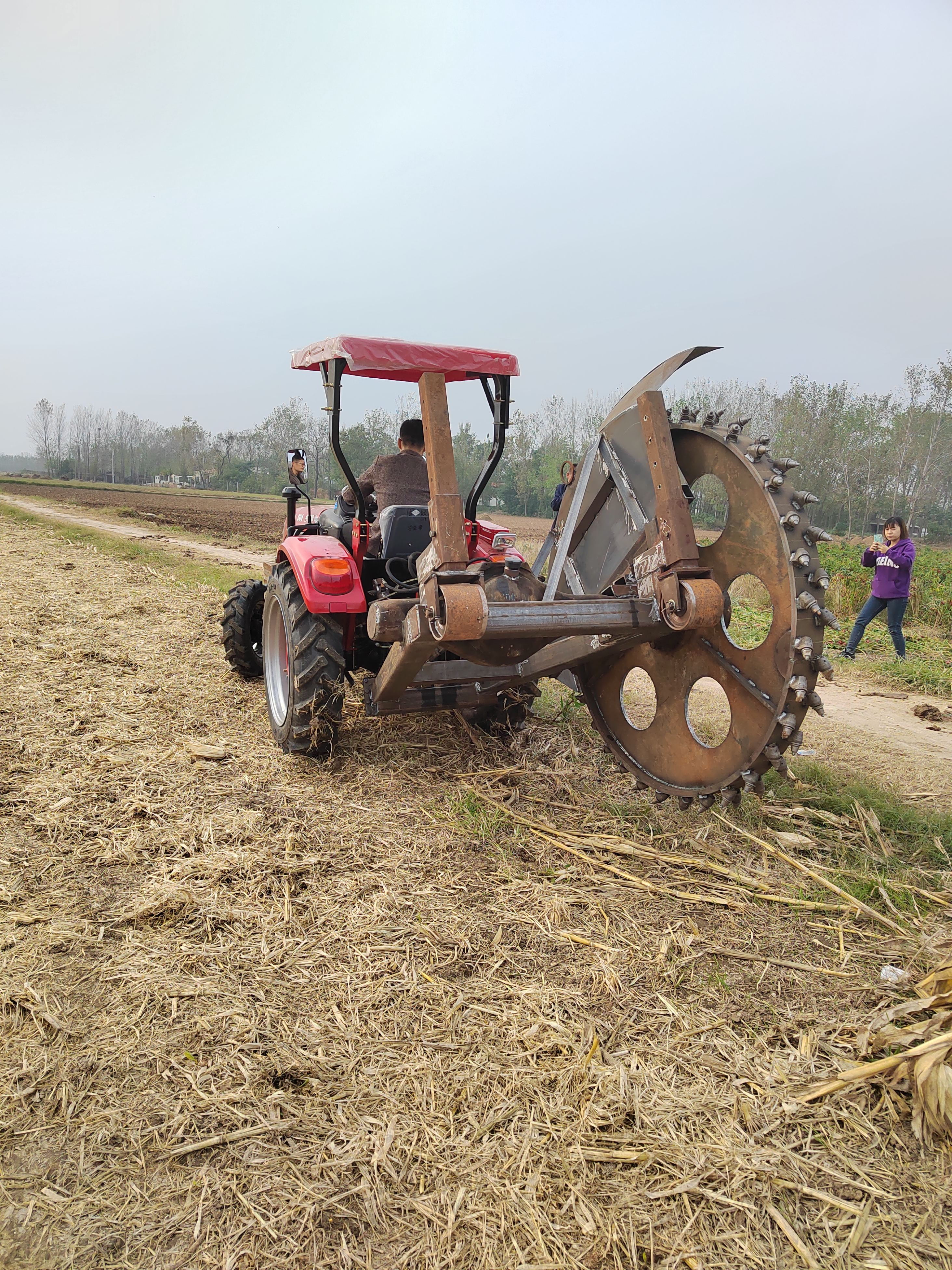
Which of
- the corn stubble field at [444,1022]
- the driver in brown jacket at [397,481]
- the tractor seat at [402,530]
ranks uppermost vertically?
the driver in brown jacket at [397,481]

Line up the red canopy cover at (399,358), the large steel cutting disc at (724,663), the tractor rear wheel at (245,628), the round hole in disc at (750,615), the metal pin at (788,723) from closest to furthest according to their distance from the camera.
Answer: the metal pin at (788,723), the large steel cutting disc at (724,663), the red canopy cover at (399,358), the tractor rear wheel at (245,628), the round hole in disc at (750,615)

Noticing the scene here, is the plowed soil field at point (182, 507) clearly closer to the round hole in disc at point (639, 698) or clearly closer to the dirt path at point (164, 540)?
the dirt path at point (164, 540)

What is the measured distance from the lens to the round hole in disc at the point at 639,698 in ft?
16.7

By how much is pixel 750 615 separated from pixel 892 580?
78.0 inches

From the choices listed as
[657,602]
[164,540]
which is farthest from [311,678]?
[164,540]

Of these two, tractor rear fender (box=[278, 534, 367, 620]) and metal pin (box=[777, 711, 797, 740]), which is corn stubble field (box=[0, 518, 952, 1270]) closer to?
metal pin (box=[777, 711, 797, 740])

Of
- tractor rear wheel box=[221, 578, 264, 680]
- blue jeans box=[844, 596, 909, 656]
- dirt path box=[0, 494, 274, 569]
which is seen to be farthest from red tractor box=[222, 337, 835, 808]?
dirt path box=[0, 494, 274, 569]

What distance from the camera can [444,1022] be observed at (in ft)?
7.38

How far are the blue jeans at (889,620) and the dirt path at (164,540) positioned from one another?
8223mm

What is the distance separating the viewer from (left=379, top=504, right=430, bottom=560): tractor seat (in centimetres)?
416

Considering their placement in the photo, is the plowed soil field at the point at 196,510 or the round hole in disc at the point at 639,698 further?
the plowed soil field at the point at 196,510

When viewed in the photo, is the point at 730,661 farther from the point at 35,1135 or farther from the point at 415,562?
the point at 35,1135

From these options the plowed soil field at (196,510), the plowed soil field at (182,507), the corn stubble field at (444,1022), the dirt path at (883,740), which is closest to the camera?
the corn stubble field at (444,1022)

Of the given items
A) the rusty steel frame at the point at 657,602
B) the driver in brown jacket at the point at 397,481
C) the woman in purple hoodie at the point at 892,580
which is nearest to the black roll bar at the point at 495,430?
the driver in brown jacket at the point at 397,481
